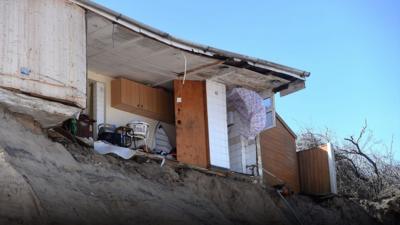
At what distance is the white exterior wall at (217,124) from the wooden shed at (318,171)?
331 cm

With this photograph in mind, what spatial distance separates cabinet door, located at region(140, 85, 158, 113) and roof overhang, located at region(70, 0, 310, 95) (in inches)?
7.7

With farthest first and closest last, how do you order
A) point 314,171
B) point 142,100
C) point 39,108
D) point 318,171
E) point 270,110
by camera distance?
point 314,171 < point 318,171 < point 270,110 < point 142,100 < point 39,108

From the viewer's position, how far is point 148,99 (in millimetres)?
16172

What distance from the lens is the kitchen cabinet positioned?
51.2 feet

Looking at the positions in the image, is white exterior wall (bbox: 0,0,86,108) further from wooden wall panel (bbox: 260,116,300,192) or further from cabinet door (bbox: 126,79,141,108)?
wooden wall panel (bbox: 260,116,300,192)

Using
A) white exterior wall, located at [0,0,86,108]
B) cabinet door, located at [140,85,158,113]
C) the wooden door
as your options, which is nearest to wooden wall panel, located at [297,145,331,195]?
the wooden door

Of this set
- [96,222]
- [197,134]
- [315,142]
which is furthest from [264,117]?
[315,142]

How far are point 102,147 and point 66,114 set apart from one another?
172 cm

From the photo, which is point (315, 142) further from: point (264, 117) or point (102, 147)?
point (102, 147)

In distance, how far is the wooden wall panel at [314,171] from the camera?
18.1m

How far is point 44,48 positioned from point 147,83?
456 cm

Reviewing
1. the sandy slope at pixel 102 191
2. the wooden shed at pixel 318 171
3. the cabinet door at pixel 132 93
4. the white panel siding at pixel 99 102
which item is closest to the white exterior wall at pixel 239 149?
the sandy slope at pixel 102 191

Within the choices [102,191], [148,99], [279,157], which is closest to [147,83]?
[148,99]

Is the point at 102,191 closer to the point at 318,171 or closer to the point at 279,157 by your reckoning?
the point at 279,157
